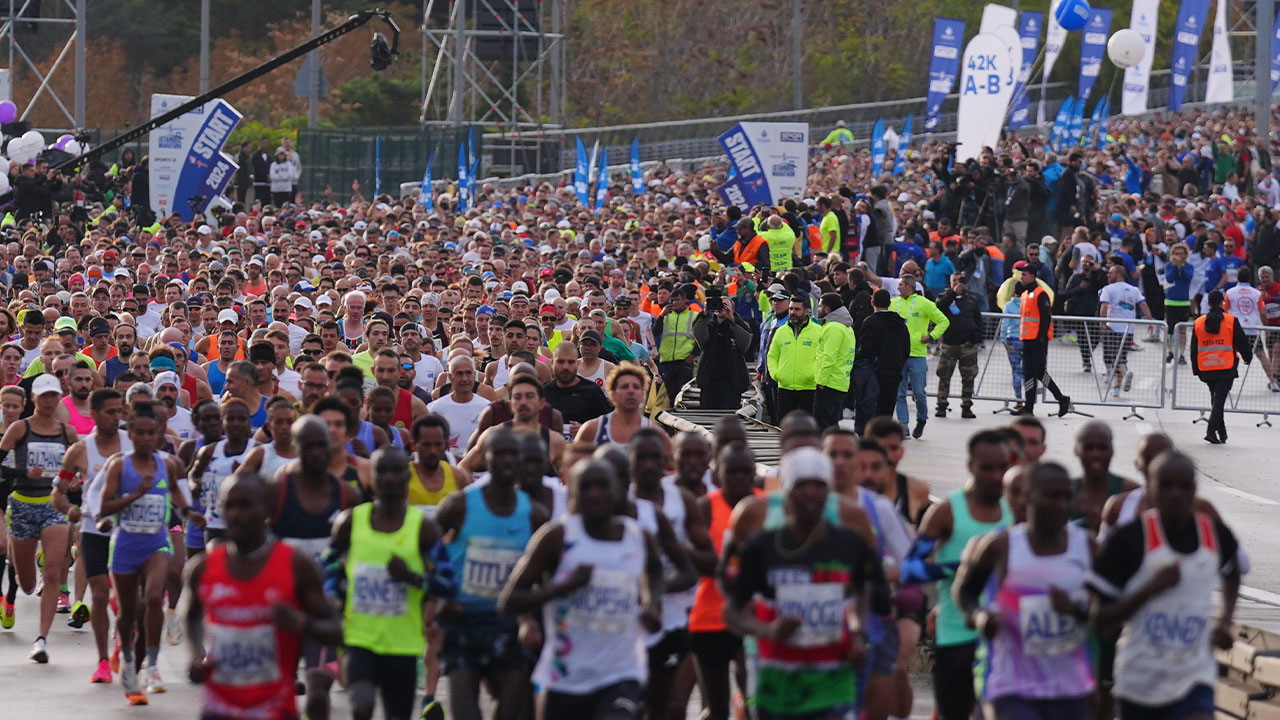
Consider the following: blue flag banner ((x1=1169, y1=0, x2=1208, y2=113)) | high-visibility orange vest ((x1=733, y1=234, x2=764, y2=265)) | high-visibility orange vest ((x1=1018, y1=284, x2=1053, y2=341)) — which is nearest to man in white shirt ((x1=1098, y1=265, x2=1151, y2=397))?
high-visibility orange vest ((x1=1018, y1=284, x2=1053, y2=341))

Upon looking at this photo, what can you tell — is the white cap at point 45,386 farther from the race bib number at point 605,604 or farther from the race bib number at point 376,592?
the race bib number at point 605,604

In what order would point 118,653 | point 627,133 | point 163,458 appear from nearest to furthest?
point 163,458
point 118,653
point 627,133

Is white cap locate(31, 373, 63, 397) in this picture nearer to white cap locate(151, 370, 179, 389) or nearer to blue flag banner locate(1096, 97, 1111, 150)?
white cap locate(151, 370, 179, 389)

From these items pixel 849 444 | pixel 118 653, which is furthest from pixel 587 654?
pixel 118 653

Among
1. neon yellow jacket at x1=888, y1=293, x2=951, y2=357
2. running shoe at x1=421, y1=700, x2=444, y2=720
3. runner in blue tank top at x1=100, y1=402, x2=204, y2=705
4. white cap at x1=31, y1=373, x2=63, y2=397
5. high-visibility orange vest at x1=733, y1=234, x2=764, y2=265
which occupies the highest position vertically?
high-visibility orange vest at x1=733, y1=234, x2=764, y2=265

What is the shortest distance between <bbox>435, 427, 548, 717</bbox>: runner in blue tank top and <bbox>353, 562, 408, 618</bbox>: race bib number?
0.20 m

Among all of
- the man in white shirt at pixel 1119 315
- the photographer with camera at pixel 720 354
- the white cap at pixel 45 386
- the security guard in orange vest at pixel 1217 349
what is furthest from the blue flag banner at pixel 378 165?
the white cap at pixel 45 386

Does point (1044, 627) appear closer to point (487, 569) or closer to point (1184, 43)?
point (487, 569)

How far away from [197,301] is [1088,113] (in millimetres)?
53560

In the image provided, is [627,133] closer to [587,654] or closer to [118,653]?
[118,653]

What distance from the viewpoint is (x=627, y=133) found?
5759 cm

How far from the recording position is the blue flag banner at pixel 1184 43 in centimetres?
4909

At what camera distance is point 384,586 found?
8508 mm

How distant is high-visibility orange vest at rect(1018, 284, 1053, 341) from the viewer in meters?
22.2
